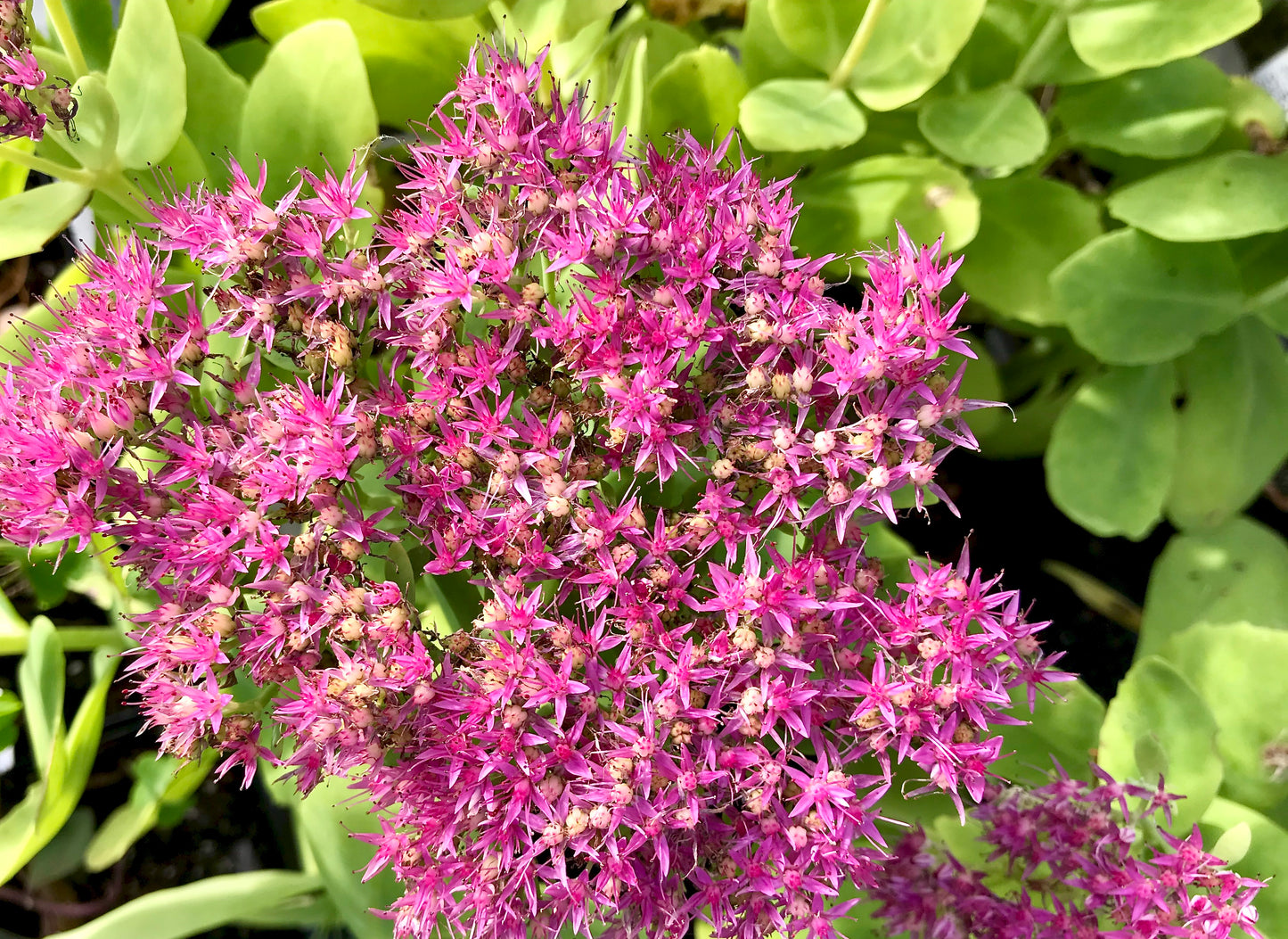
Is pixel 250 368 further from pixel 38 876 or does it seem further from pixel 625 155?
pixel 38 876

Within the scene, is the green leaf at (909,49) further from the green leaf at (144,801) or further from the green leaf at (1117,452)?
the green leaf at (144,801)

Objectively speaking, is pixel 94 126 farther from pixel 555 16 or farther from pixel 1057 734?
pixel 1057 734

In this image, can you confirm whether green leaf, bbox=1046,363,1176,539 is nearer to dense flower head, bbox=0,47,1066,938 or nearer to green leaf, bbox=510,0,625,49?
dense flower head, bbox=0,47,1066,938

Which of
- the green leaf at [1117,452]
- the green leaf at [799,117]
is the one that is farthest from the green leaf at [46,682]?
the green leaf at [1117,452]

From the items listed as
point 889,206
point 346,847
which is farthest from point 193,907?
point 889,206

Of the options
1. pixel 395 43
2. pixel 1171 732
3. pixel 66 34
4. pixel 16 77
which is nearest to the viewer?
pixel 16 77
